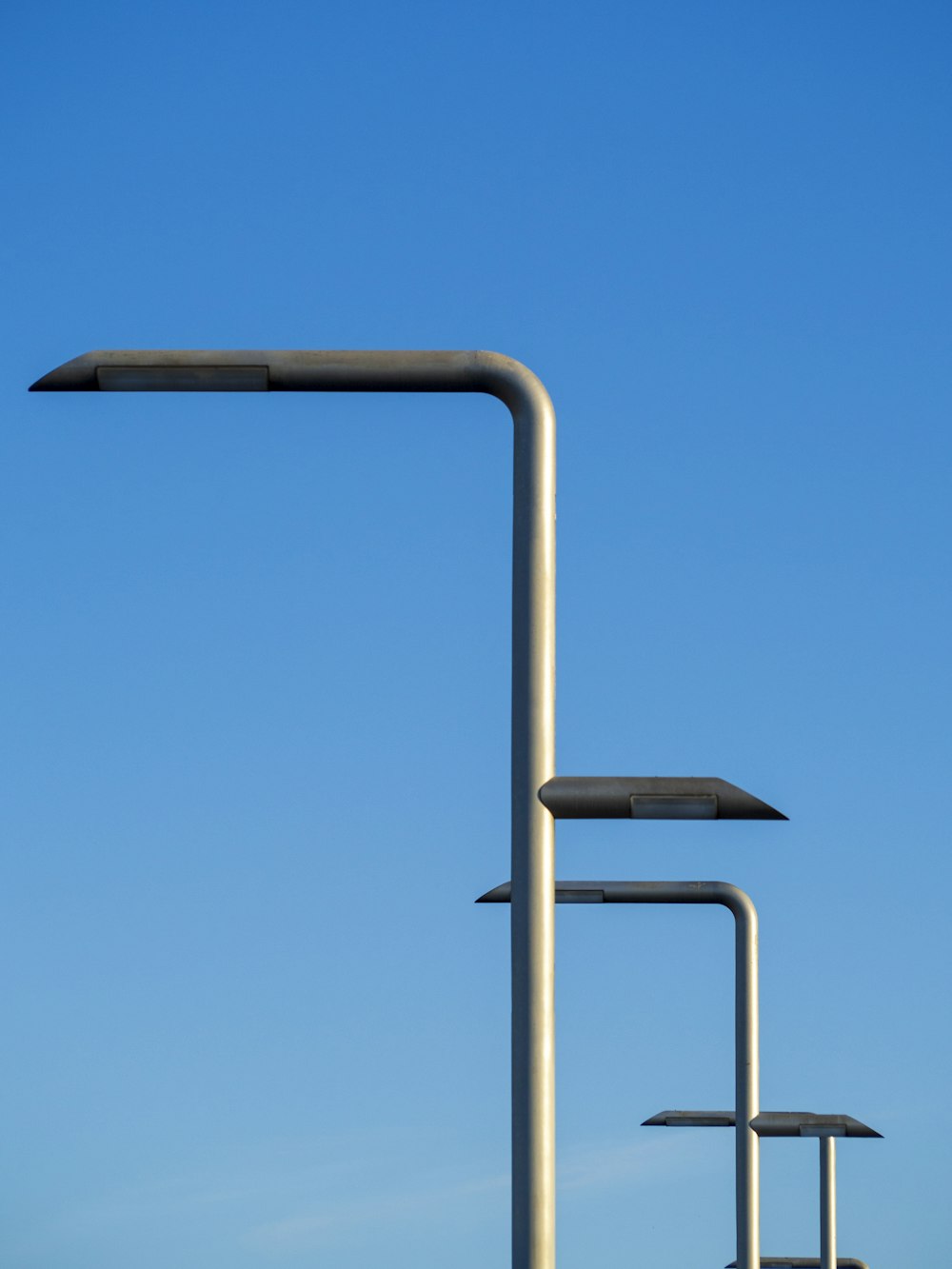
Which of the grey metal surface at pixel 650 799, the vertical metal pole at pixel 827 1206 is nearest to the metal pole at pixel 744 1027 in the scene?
the vertical metal pole at pixel 827 1206

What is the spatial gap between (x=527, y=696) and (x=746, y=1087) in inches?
586

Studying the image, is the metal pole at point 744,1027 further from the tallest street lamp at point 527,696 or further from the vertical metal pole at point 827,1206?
the tallest street lamp at point 527,696

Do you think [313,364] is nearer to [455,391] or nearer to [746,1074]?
[455,391]

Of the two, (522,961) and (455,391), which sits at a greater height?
(455,391)

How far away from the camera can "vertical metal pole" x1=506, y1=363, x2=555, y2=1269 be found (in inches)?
368

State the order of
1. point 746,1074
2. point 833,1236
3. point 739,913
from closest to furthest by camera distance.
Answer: point 739,913 → point 746,1074 → point 833,1236

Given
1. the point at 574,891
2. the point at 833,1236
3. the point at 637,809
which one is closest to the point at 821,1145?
the point at 833,1236

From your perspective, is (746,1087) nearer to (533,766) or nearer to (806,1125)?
(806,1125)

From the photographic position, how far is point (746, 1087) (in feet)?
77.7

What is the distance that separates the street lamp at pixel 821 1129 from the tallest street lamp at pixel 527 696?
14906 millimetres

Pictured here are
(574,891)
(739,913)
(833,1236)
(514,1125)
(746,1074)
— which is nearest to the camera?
(514,1125)

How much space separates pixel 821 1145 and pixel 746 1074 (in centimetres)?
795

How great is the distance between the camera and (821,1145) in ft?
102

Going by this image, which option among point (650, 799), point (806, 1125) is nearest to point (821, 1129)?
point (806, 1125)
